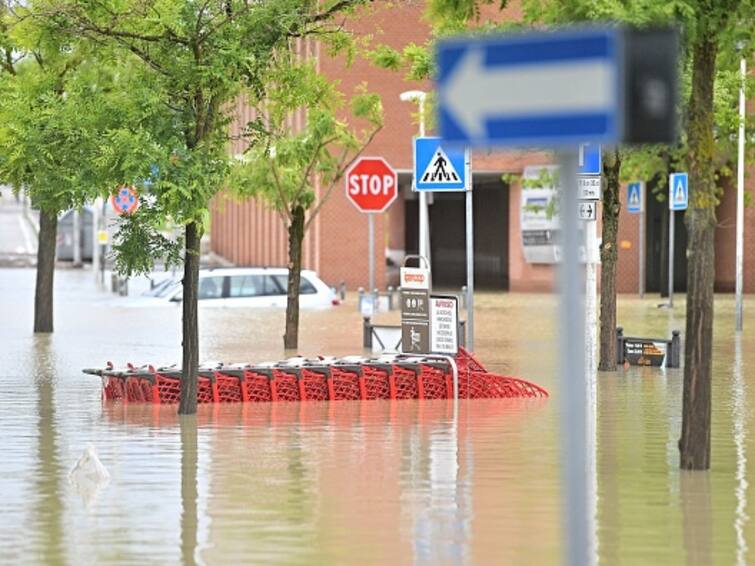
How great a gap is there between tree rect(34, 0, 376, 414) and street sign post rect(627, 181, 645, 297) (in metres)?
31.4

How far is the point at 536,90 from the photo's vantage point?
247 inches

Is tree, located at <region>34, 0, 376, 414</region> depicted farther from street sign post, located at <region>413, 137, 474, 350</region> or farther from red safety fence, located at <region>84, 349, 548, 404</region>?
street sign post, located at <region>413, 137, 474, 350</region>

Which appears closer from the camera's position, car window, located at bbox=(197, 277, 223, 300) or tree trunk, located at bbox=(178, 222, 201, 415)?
tree trunk, located at bbox=(178, 222, 201, 415)

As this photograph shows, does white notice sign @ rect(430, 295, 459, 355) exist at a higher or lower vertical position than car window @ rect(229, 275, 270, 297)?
higher

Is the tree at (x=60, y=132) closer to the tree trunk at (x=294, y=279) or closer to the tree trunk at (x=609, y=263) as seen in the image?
the tree trunk at (x=609, y=263)

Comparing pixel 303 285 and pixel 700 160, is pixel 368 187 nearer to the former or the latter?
pixel 303 285

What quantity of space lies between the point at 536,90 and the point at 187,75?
1201 centimetres

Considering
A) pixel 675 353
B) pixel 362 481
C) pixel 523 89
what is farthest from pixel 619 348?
pixel 523 89

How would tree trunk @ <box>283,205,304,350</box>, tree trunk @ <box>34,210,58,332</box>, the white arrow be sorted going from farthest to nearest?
tree trunk @ <box>34,210,58,332</box>, tree trunk @ <box>283,205,304,350</box>, the white arrow

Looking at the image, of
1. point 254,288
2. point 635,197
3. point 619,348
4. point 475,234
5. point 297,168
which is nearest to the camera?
point 619,348

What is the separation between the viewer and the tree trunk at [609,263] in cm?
2425

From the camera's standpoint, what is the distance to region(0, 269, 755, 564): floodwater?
425 inches

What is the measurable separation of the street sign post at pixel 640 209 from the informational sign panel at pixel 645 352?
23.4m

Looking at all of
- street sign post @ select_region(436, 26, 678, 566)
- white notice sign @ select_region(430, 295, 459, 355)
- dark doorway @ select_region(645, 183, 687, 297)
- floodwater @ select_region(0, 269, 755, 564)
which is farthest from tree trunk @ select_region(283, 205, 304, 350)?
dark doorway @ select_region(645, 183, 687, 297)
